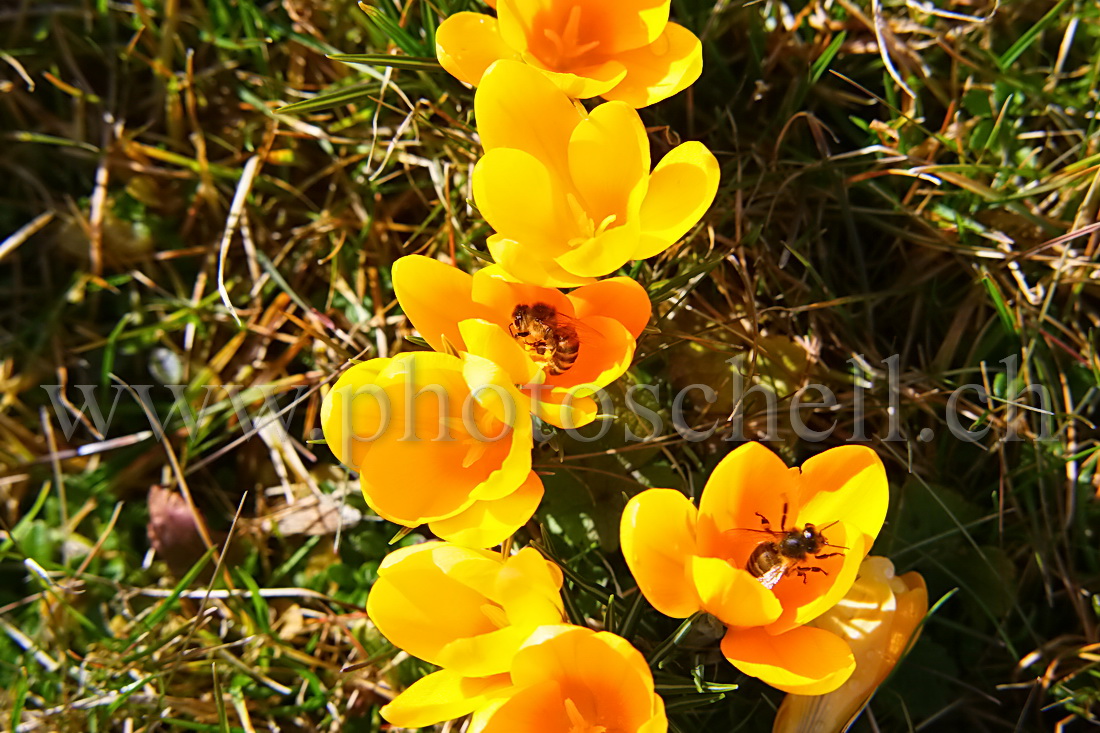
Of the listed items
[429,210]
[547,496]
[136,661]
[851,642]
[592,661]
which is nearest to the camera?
[592,661]

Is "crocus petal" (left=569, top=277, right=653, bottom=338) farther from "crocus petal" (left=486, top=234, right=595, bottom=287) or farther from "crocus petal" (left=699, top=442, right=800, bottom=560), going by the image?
"crocus petal" (left=699, top=442, right=800, bottom=560)

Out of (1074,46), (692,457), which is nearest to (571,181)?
A: (692,457)

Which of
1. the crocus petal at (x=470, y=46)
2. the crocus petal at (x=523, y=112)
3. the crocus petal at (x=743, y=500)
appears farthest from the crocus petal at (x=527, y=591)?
the crocus petal at (x=470, y=46)

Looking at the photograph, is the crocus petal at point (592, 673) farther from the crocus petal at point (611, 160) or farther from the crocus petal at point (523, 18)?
the crocus petal at point (523, 18)

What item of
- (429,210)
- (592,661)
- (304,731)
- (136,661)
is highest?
(429,210)

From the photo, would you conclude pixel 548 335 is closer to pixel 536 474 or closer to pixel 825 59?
pixel 536 474

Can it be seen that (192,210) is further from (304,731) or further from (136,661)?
(304,731)

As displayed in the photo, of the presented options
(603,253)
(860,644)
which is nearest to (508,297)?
(603,253)
